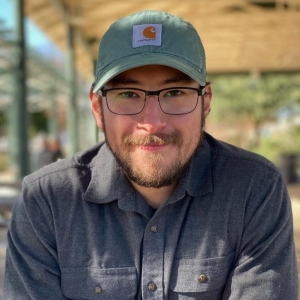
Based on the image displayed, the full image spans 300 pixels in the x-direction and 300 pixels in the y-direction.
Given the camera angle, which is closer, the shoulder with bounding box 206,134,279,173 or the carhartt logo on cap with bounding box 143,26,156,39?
the carhartt logo on cap with bounding box 143,26,156,39

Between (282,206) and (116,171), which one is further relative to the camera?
(116,171)

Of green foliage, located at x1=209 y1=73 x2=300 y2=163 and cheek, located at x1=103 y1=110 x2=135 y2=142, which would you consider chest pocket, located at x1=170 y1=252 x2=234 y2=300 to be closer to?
cheek, located at x1=103 y1=110 x2=135 y2=142

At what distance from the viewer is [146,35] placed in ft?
5.60

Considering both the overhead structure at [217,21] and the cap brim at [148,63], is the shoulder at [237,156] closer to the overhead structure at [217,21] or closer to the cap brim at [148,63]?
the cap brim at [148,63]

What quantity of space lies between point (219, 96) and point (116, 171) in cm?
2140

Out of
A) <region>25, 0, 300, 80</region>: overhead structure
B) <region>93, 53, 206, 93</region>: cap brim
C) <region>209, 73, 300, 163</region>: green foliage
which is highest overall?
<region>25, 0, 300, 80</region>: overhead structure

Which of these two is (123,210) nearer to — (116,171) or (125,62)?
(116,171)

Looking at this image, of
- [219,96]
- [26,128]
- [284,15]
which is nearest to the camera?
[26,128]

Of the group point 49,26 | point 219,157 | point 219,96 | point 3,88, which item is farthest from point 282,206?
point 219,96

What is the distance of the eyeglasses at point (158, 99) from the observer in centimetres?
169

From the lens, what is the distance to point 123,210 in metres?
1.78

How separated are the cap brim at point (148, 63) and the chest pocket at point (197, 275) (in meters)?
0.56

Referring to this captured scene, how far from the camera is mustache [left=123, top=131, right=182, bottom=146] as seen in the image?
5.48 ft

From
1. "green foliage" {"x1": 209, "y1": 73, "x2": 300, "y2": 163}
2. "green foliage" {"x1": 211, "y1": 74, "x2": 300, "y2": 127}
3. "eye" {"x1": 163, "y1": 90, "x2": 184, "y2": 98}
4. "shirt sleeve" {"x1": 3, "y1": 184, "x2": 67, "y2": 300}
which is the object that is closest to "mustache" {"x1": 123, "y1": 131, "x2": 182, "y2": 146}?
"eye" {"x1": 163, "y1": 90, "x2": 184, "y2": 98}
